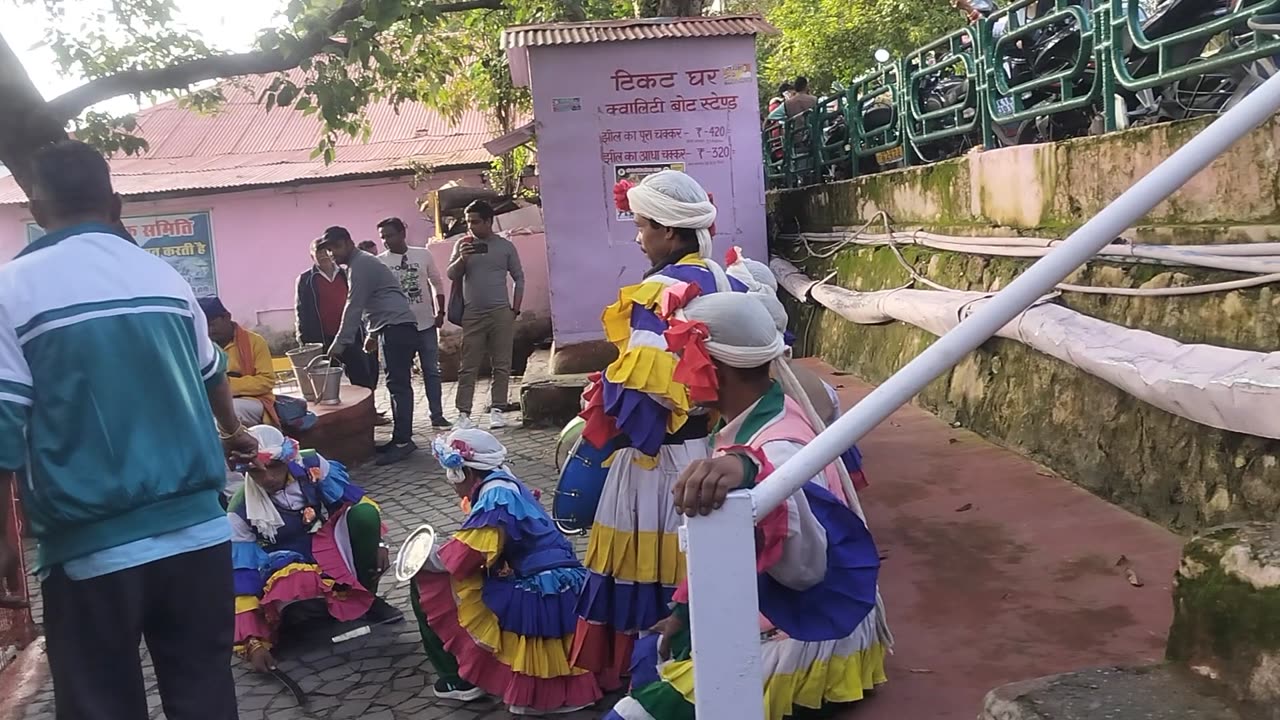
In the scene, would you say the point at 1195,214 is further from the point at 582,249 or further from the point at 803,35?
the point at 803,35

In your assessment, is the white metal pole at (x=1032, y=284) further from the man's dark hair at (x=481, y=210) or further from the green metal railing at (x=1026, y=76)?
the man's dark hair at (x=481, y=210)

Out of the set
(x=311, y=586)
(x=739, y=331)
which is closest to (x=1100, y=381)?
(x=739, y=331)

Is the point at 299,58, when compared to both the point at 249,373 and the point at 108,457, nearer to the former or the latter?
the point at 249,373

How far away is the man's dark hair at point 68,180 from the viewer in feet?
8.55

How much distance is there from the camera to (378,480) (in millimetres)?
7562

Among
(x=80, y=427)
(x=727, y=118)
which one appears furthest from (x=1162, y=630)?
(x=727, y=118)

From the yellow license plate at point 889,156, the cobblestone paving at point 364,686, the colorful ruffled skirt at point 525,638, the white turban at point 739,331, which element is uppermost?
the yellow license plate at point 889,156

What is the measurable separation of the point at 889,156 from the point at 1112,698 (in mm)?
6348

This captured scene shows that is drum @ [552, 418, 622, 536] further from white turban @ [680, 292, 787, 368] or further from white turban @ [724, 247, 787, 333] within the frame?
white turban @ [680, 292, 787, 368]

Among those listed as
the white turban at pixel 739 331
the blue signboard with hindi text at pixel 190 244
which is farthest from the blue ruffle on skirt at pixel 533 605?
the blue signboard with hindi text at pixel 190 244

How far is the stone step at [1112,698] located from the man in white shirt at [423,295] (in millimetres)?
7196

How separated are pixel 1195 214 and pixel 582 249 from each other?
5232 mm

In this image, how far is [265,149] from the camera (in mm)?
19797

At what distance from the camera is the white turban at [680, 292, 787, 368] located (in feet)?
8.00
